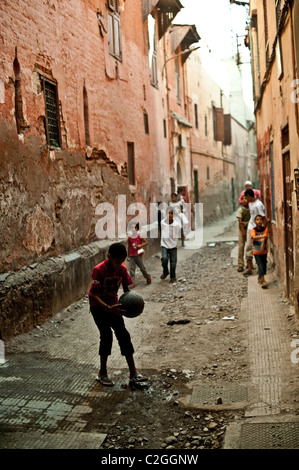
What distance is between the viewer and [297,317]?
693 centimetres

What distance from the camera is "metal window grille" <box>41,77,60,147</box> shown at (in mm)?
8328

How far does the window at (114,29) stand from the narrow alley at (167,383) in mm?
6089

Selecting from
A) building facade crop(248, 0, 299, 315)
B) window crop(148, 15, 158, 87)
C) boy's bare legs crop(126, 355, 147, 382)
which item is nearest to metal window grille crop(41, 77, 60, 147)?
building facade crop(248, 0, 299, 315)

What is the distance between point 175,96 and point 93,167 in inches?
415

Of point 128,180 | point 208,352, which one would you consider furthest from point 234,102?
point 208,352

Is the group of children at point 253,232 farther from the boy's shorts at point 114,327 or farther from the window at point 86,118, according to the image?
the boy's shorts at point 114,327

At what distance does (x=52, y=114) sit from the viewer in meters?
8.62

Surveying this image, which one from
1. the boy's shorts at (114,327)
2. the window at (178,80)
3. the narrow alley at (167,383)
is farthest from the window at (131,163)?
the boy's shorts at (114,327)

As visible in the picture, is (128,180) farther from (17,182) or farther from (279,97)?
(17,182)

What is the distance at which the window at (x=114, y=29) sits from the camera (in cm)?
1194

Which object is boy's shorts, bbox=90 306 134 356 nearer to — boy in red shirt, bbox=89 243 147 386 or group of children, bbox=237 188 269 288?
boy in red shirt, bbox=89 243 147 386

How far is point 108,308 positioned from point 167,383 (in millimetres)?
1029

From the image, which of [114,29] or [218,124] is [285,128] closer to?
[114,29]

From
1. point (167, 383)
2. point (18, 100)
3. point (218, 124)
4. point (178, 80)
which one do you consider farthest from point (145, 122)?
point (218, 124)
